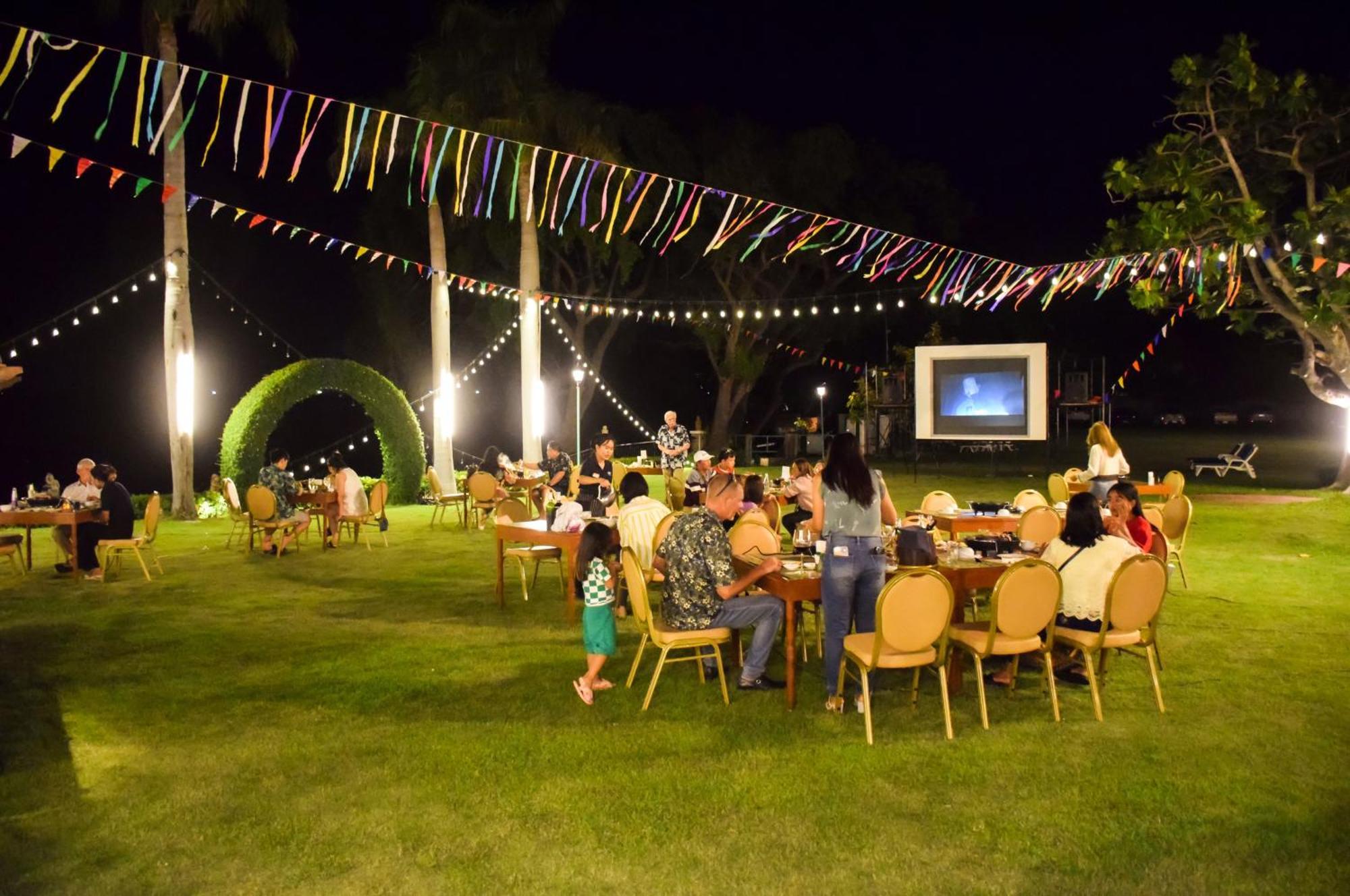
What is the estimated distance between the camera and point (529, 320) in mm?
17312

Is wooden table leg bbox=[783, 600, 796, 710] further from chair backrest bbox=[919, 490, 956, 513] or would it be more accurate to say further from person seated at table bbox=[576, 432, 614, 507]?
person seated at table bbox=[576, 432, 614, 507]

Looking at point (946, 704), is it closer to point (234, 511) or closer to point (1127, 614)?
point (1127, 614)

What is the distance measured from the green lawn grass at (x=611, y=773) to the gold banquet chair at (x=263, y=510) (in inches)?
125

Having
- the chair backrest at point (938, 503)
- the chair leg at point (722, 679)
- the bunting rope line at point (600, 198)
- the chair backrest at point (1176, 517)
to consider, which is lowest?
the chair leg at point (722, 679)

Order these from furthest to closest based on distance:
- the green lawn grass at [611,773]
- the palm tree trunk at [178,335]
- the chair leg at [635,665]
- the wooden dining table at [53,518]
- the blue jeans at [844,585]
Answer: the palm tree trunk at [178,335] < the wooden dining table at [53,518] < the chair leg at [635,665] < the blue jeans at [844,585] < the green lawn grass at [611,773]

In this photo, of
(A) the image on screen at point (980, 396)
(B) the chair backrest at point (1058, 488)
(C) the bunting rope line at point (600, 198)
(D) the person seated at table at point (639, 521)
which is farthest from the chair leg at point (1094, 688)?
(A) the image on screen at point (980, 396)

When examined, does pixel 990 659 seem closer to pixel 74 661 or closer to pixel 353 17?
pixel 74 661

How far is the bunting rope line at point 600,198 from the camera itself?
869 cm

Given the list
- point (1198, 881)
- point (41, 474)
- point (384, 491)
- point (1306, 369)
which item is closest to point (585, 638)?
point (1198, 881)

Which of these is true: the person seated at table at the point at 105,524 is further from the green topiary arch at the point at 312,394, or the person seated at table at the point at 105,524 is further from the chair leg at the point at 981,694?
the chair leg at the point at 981,694

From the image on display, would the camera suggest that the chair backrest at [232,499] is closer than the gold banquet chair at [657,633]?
No

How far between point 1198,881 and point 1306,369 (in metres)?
15.7

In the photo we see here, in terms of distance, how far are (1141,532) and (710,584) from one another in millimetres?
2993

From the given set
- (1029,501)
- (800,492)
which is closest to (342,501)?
(800,492)
